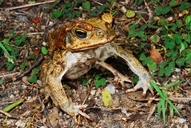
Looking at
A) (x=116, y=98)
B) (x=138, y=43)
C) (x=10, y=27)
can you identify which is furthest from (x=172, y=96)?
(x=10, y=27)

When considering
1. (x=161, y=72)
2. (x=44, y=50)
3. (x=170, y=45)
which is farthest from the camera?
→ (x=44, y=50)

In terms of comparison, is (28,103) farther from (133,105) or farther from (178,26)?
(178,26)

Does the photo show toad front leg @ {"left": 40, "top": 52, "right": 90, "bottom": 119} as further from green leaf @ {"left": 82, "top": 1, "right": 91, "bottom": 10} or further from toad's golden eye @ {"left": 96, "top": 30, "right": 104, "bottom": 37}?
green leaf @ {"left": 82, "top": 1, "right": 91, "bottom": 10}

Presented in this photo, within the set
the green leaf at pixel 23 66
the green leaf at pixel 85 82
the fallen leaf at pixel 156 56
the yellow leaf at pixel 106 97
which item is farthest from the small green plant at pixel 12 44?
the fallen leaf at pixel 156 56

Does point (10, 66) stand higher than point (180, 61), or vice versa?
point (180, 61)

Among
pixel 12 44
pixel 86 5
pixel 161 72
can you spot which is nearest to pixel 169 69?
pixel 161 72

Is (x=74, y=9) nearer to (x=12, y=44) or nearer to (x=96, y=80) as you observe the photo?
(x=12, y=44)
